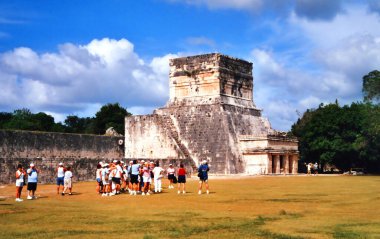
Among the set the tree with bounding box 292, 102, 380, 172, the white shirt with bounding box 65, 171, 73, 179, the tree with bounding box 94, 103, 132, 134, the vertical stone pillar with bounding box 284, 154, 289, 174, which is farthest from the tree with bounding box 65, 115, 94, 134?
the white shirt with bounding box 65, 171, 73, 179

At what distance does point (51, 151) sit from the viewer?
3616cm

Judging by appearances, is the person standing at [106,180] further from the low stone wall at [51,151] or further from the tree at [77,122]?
the tree at [77,122]

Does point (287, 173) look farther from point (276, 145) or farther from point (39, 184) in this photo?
point (39, 184)

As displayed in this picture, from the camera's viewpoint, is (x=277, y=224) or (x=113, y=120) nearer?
(x=277, y=224)

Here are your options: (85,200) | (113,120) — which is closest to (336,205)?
(85,200)

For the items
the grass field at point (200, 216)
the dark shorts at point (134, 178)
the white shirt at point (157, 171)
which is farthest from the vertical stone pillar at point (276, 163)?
the dark shorts at point (134, 178)

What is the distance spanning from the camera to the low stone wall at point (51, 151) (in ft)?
79.2

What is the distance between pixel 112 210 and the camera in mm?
13719

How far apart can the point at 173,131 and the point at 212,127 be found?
2.79 meters

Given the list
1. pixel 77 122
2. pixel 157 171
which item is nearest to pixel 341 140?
pixel 157 171

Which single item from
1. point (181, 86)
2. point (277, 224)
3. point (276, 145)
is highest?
point (181, 86)

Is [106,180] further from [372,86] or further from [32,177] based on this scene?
[372,86]

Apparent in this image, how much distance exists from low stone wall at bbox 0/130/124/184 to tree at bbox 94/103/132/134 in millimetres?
24560

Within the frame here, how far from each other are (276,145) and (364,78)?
7.78 metres
